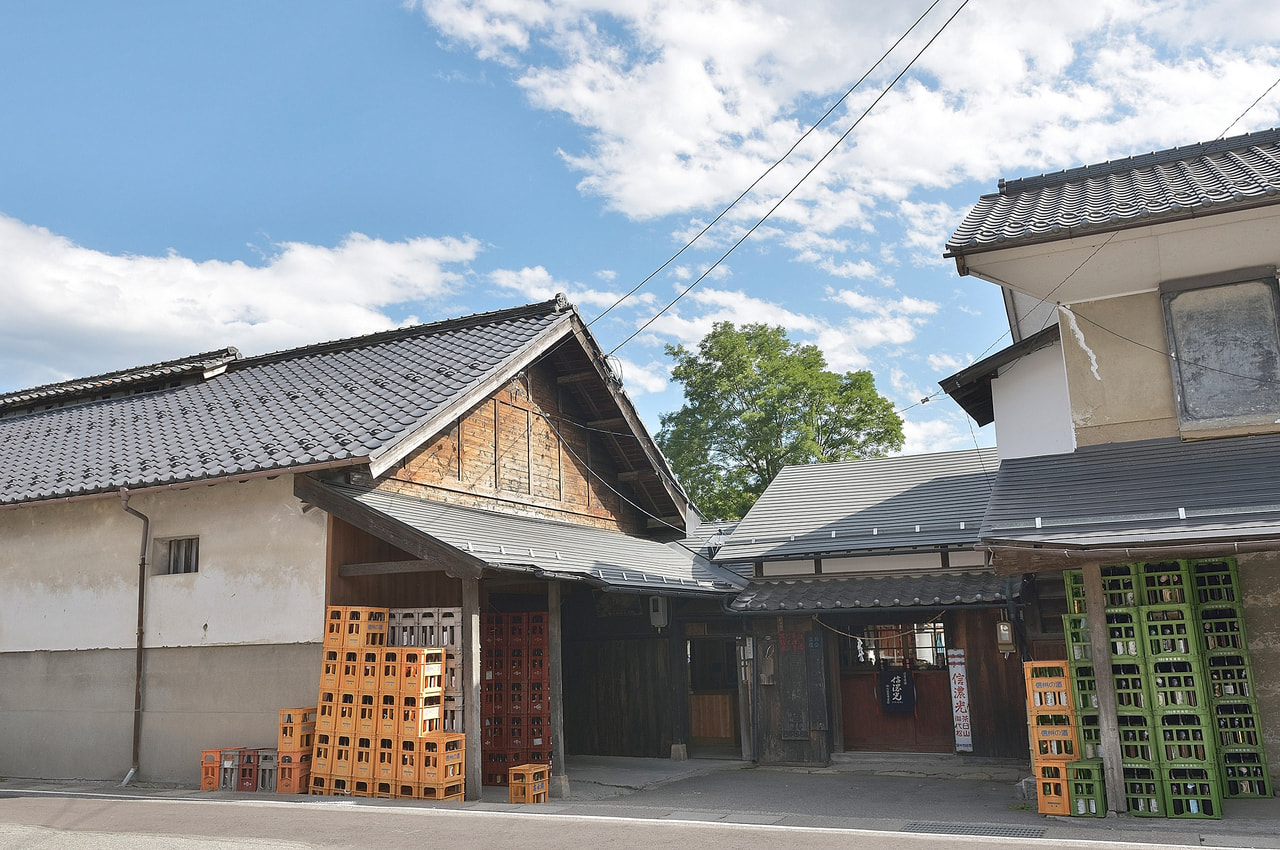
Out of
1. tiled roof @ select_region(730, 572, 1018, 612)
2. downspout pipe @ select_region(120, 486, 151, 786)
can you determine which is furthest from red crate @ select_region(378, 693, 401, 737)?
tiled roof @ select_region(730, 572, 1018, 612)

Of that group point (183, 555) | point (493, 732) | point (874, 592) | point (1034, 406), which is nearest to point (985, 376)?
point (1034, 406)

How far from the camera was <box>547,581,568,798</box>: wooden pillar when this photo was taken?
12.0 meters

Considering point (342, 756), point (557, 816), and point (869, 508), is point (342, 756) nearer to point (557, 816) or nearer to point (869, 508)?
point (557, 816)

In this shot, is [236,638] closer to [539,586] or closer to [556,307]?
[539,586]

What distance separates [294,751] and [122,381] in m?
10.4

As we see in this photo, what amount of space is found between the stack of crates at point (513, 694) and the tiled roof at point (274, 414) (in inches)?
139

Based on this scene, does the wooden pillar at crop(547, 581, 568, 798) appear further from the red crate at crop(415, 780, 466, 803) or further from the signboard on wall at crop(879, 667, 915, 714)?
the signboard on wall at crop(879, 667, 915, 714)

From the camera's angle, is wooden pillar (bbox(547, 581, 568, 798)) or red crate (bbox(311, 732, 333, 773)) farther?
wooden pillar (bbox(547, 581, 568, 798))

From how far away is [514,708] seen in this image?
13789 mm

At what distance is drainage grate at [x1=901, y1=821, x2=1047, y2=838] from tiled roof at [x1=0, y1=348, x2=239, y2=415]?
15.2 meters

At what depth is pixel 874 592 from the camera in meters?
15.0

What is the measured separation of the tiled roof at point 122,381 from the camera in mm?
18438

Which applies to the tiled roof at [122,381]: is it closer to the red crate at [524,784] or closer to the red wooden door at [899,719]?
the red crate at [524,784]

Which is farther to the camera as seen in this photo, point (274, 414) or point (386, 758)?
point (274, 414)
